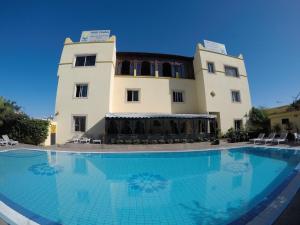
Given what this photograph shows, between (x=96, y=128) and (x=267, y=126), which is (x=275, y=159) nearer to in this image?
(x=267, y=126)

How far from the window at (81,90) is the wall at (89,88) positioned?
0.49 metres

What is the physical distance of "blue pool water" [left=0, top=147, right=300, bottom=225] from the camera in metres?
5.45

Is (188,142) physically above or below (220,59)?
below

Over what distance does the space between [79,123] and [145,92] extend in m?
9.56

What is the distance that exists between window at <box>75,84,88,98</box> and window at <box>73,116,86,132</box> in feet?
9.23

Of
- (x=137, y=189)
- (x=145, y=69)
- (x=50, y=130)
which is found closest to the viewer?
A: (x=137, y=189)

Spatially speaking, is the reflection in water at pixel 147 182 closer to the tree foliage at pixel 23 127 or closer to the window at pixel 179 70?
the tree foliage at pixel 23 127

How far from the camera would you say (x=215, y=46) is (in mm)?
28906

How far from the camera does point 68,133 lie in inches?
890

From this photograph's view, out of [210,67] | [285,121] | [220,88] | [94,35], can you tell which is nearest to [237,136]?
[220,88]

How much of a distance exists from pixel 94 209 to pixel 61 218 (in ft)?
3.21

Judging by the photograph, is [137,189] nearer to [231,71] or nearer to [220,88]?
[220,88]

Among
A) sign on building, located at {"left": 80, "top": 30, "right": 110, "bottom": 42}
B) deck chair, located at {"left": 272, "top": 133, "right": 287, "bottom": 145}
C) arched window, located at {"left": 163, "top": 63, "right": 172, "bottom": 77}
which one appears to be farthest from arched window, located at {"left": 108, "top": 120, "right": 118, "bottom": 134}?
deck chair, located at {"left": 272, "top": 133, "right": 287, "bottom": 145}

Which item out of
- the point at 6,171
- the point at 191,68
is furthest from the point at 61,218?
the point at 191,68
